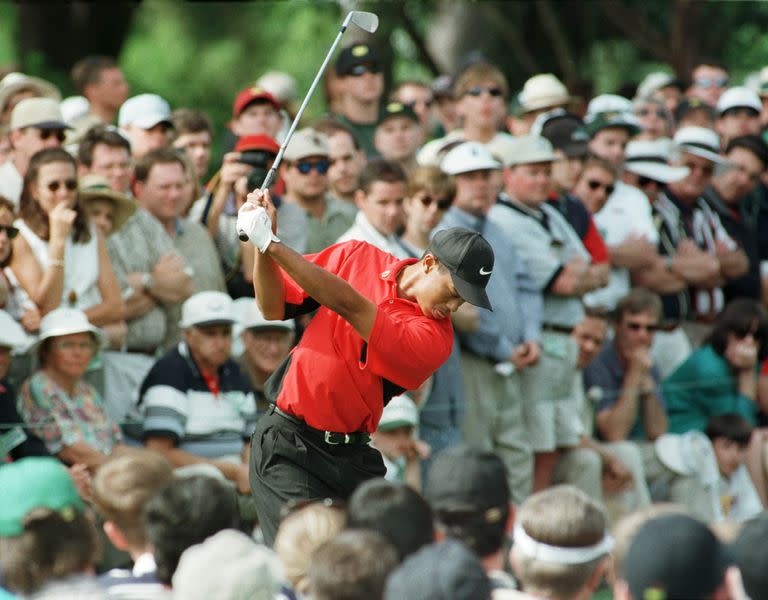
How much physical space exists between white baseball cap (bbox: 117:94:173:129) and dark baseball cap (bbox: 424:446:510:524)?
4.89 meters

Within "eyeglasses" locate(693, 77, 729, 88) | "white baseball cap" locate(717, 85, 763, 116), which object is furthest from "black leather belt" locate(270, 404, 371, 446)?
"eyeglasses" locate(693, 77, 729, 88)

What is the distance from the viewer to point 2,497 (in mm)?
4496

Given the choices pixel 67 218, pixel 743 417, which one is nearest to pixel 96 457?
pixel 67 218

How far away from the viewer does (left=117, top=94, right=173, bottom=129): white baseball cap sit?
9227 millimetres

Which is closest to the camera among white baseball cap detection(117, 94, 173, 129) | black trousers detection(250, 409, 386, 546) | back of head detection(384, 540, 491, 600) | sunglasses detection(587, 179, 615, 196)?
back of head detection(384, 540, 491, 600)

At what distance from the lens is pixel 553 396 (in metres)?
8.91

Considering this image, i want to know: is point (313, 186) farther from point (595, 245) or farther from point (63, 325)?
point (63, 325)

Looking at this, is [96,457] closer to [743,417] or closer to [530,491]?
[530,491]

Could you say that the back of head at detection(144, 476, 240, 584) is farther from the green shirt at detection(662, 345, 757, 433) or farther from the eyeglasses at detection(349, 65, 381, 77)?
the eyeglasses at detection(349, 65, 381, 77)

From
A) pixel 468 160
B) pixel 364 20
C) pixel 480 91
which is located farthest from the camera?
pixel 480 91

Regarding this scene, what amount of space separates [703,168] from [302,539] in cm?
720

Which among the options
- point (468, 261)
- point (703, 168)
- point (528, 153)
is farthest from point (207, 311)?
point (703, 168)

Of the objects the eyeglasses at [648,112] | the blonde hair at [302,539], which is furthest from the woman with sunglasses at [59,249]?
the eyeglasses at [648,112]

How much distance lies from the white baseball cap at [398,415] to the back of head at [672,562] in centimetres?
412
